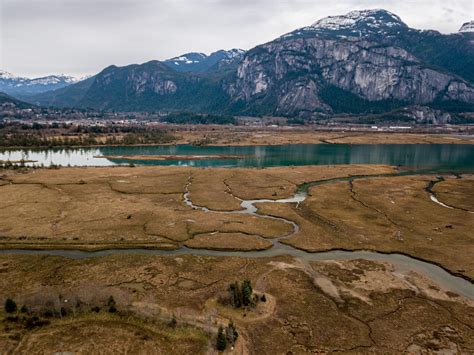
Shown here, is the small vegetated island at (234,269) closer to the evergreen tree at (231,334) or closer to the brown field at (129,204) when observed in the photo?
the evergreen tree at (231,334)

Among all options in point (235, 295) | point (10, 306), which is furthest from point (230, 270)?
point (10, 306)

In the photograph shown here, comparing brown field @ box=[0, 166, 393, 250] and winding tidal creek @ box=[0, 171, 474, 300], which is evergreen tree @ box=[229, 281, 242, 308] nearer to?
winding tidal creek @ box=[0, 171, 474, 300]

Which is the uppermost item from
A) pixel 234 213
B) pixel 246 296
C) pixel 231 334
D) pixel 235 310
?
pixel 246 296

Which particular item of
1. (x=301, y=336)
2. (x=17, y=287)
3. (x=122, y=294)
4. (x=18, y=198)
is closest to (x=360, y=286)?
(x=301, y=336)

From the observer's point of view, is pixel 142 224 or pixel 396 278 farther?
pixel 142 224

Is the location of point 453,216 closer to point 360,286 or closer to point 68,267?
point 360,286

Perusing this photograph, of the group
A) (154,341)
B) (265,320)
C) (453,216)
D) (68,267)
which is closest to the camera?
(154,341)

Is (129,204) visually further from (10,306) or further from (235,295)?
(235,295)

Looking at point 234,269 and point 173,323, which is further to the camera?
point 234,269
